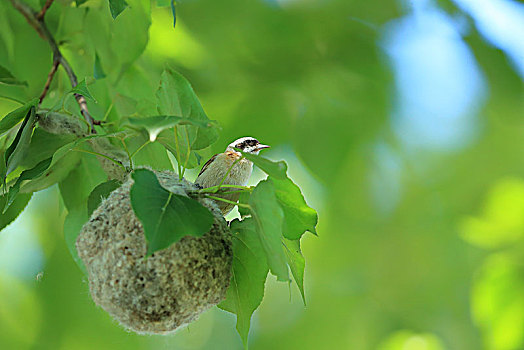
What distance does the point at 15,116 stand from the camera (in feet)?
2.66

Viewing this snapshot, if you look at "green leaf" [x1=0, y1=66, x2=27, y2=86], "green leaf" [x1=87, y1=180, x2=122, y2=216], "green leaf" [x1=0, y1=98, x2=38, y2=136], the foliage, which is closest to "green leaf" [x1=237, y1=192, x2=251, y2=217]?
the foliage

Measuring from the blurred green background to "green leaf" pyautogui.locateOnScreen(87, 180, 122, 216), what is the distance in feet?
0.48

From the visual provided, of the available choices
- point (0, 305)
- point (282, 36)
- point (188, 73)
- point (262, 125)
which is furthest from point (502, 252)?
point (0, 305)

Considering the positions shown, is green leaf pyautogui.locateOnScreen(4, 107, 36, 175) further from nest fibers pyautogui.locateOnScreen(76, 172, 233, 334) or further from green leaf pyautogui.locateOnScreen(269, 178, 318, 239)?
green leaf pyautogui.locateOnScreen(269, 178, 318, 239)

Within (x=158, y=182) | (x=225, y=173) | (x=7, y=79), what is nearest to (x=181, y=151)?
(x=225, y=173)

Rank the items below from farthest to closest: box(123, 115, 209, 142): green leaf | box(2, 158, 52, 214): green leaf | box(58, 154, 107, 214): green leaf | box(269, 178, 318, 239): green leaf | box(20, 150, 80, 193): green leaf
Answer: box(58, 154, 107, 214): green leaf
box(20, 150, 80, 193): green leaf
box(2, 158, 52, 214): green leaf
box(269, 178, 318, 239): green leaf
box(123, 115, 209, 142): green leaf

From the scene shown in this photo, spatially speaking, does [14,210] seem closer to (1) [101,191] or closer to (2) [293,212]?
(1) [101,191]

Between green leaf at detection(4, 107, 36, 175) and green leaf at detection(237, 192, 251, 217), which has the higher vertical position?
green leaf at detection(237, 192, 251, 217)

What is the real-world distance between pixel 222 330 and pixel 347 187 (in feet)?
4.27

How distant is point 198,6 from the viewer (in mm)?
2000

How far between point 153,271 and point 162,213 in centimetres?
13

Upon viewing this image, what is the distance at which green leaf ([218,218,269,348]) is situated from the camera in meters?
0.71

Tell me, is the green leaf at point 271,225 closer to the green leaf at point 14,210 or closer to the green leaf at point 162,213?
the green leaf at point 162,213

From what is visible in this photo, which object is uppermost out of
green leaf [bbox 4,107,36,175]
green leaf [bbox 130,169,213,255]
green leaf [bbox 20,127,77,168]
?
green leaf [bbox 130,169,213,255]
